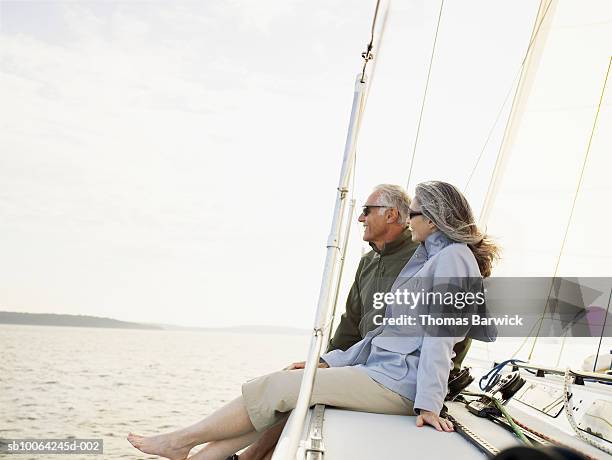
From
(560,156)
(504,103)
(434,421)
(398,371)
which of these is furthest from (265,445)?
(504,103)

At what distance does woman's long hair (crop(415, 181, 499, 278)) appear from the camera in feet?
7.99

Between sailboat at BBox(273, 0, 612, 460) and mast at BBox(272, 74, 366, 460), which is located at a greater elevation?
sailboat at BBox(273, 0, 612, 460)

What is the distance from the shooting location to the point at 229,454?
2.44 meters

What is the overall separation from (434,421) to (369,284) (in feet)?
3.99

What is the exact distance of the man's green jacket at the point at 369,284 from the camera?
10.2 feet

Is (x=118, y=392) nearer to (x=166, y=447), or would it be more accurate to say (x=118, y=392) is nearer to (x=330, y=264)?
(x=166, y=447)

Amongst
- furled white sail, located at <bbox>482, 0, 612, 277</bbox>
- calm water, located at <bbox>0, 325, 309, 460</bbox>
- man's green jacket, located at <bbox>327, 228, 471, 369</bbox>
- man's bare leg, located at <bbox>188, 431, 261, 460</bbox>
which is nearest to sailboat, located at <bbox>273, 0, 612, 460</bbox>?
furled white sail, located at <bbox>482, 0, 612, 277</bbox>

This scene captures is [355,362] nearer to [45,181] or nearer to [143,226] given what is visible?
[45,181]

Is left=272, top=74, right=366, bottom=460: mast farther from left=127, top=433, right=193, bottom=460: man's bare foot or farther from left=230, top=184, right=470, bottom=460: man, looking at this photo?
left=230, top=184, right=470, bottom=460: man

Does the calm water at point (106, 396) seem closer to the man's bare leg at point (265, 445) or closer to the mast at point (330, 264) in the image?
the man's bare leg at point (265, 445)

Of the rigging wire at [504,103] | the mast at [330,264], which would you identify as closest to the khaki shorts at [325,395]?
the mast at [330,264]

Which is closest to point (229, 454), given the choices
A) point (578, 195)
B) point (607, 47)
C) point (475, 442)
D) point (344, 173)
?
point (475, 442)

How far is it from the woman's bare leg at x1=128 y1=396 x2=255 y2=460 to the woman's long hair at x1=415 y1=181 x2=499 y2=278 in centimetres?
94

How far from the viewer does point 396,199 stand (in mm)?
3270
